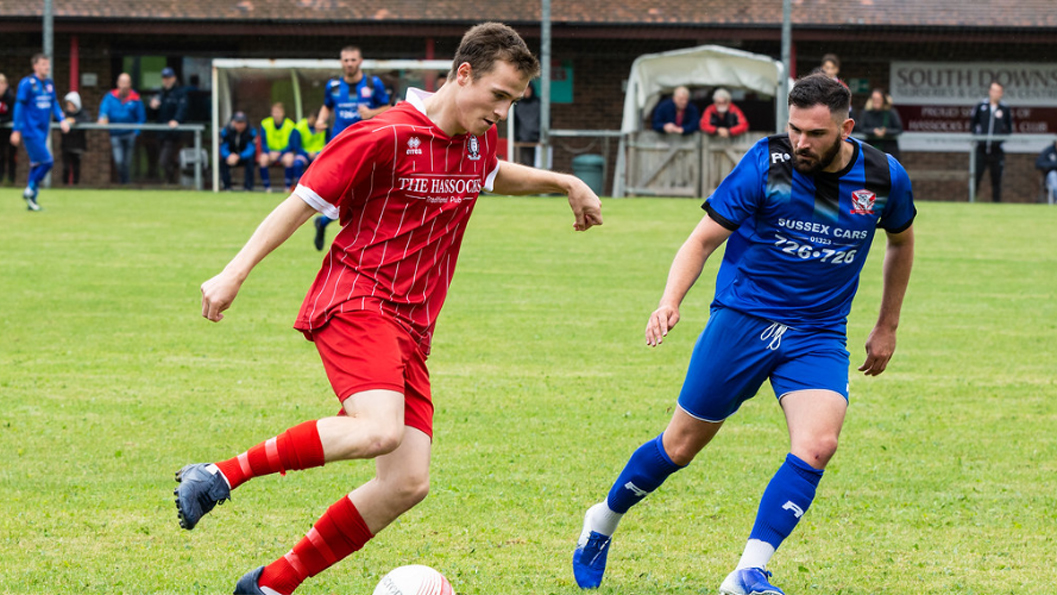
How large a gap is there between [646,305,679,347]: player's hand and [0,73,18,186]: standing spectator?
75.4 ft

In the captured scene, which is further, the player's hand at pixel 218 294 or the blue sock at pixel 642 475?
the blue sock at pixel 642 475

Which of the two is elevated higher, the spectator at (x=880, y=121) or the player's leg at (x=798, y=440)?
the spectator at (x=880, y=121)

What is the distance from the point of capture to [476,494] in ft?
20.2

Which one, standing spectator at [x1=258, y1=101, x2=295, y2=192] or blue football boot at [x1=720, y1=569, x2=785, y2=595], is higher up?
standing spectator at [x1=258, y1=101, x2=295, y2=192]

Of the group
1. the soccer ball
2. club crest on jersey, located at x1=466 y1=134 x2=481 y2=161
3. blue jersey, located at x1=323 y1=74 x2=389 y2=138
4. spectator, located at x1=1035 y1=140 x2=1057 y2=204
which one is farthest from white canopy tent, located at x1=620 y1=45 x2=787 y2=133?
the soccer ball

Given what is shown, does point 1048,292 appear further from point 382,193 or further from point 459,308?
point 382,193

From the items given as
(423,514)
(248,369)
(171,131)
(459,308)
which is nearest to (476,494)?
(423,514)

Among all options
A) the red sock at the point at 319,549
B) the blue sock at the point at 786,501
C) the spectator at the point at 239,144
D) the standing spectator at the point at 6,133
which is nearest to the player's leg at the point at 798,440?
the blue sock at the point at 786,501

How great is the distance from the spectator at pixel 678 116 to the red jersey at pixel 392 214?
20.2 m

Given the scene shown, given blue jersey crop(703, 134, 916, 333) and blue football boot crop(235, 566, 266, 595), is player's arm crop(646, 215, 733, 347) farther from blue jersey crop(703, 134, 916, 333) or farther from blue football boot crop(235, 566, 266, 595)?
blue football boot crop(235, 566, 266, 595)

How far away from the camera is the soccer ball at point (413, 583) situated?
417 centimetres

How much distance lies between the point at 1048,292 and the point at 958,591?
31.4 feet

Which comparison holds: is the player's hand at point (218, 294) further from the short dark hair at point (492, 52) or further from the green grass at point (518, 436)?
the green grass at point (518, 436)

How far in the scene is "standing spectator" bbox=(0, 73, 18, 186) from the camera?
2539 centimetres
